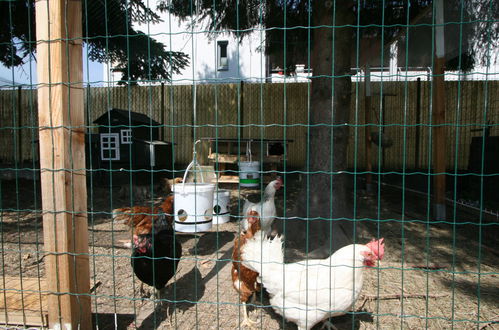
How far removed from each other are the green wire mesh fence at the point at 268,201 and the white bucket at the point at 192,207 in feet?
0.05

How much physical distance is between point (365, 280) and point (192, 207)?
1.96 meters

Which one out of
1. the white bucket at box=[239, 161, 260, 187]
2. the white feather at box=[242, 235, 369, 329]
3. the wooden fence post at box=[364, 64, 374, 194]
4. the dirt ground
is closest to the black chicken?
the dirt ground

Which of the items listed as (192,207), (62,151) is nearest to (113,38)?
(192,207)

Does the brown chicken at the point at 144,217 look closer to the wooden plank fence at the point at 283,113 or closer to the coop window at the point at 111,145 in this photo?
the coop window at the point at 111,145

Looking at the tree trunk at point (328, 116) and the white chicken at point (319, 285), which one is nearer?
the white chicken at point (319, 285)

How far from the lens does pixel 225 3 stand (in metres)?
4.19

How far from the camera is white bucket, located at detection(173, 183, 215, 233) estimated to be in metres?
3.66

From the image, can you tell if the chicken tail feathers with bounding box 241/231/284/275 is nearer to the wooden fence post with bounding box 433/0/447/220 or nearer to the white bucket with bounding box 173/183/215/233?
the white bucket with bounding box 173/183/215/233

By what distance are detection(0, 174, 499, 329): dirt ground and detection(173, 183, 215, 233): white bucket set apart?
0.92ft

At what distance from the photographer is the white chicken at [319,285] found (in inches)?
80.4

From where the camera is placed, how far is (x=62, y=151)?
1928mm

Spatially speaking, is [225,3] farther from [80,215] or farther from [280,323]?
[280,323]

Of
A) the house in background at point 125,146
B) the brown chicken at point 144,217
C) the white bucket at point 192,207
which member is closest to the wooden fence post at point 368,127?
the white bucket at point 192,207

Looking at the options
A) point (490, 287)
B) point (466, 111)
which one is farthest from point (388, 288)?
point (466, 111)
